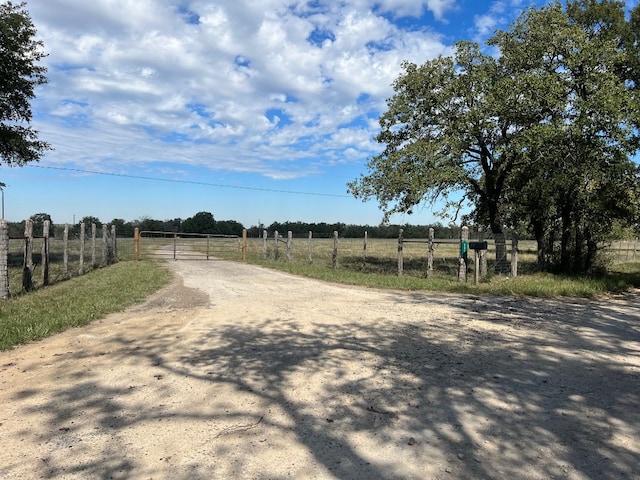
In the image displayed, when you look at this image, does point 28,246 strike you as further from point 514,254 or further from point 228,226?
Result: point 228,226

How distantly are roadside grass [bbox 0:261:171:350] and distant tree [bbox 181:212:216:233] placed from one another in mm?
57499

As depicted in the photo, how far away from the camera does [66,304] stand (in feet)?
30.0

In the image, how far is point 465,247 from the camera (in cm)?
1468

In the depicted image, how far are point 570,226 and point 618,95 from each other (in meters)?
5.28

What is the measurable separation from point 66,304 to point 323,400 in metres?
A: 6.92

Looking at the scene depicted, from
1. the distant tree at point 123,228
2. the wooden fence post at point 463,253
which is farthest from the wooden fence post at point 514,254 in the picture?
the distant tree at point 123,228

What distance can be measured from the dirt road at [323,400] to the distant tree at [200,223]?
212ft

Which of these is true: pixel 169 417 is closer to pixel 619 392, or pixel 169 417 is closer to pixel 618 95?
pixel 619 392

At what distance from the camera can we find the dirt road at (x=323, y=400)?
10.4 ft

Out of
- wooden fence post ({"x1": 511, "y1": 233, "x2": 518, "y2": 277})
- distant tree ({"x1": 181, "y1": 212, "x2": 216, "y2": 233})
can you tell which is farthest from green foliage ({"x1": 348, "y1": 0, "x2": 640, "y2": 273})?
distant tree ({"x1": 181, "y1": 212, "x2": 216, "y2": 233})

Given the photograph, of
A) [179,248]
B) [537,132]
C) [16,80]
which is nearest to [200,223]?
[179,248]

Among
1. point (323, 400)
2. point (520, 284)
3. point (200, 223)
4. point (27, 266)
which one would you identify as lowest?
point (323, 400)

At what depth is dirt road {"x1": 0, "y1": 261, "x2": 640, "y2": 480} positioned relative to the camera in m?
3.18

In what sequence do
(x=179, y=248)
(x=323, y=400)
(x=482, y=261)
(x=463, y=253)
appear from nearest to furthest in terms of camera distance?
(x=323, y=400), (x=463, y=253), (x=482, y=261), (x=179, y=248)
